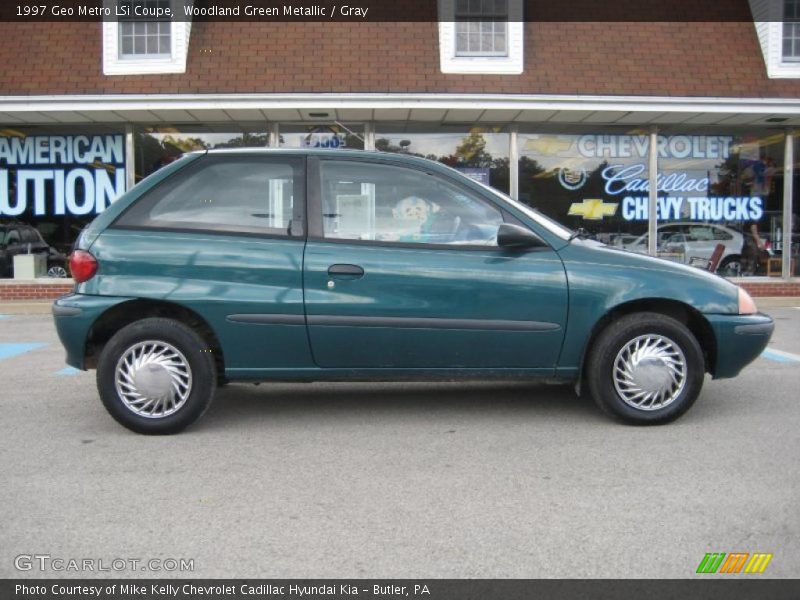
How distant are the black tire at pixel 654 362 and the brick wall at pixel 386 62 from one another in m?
7.71

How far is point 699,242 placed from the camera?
13.4 meters

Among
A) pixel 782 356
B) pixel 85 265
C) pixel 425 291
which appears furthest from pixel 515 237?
pixel 782 356

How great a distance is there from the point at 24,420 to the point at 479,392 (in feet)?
10.7

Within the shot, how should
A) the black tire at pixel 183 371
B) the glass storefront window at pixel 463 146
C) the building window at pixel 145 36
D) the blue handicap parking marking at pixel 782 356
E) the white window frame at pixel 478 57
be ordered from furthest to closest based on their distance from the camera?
the glass storefront window at pixel 463 146, the building window at pixel 145 36, the white window frame at pixel 478 57, the blue handicap parking marking at pixel 782 356, the black tire at pixel 183 371

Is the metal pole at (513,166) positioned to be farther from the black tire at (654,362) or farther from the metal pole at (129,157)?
the black tire at (654,362)

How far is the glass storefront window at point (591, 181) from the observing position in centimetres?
1309

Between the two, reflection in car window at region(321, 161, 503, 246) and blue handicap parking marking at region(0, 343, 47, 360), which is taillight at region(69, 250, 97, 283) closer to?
reflection in car window at region(321, 161, 503, 246)

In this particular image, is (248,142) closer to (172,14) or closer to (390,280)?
(172,14)

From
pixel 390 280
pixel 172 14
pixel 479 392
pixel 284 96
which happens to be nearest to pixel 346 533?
pixel 390 280

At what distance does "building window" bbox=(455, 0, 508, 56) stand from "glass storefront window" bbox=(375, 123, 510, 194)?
1337 mm

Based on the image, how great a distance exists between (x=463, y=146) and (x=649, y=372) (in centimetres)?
893

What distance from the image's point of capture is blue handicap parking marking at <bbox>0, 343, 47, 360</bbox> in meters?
7.88

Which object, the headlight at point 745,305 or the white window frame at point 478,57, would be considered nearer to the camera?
the headlight at point 745,305

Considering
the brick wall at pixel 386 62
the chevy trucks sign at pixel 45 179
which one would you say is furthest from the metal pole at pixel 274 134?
the chevy trucks sign at pixel 45 179
